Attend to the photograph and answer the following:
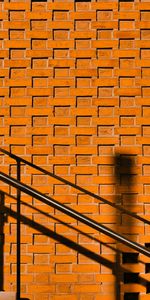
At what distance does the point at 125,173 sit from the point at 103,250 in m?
0.68

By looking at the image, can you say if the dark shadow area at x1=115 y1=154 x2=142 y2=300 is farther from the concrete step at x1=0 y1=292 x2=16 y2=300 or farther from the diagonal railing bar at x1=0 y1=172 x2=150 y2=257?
the diagonal railing bar at x1=0 y1=172 x2=150 y2=257

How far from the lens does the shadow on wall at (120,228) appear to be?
4.20 meters

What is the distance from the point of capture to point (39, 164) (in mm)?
4285

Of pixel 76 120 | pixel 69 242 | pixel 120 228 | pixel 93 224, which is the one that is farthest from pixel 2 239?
pixel 93 224

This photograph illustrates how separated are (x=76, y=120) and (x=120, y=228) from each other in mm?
995

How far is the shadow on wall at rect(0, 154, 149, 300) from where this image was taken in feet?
13.8

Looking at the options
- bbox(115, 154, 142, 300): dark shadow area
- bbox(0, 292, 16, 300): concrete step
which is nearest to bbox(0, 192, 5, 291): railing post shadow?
bbox(0, 292, 16, 300): concrete step

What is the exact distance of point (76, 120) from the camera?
4.32 metres

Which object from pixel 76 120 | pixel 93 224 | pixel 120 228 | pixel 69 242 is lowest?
pixel 69 242

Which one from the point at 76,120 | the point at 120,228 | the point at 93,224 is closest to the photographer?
the point at 93,224

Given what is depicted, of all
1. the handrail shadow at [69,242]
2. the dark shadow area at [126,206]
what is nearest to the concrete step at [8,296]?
the handrail shadow at [69,242]

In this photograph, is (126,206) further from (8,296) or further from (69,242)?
(8,296)

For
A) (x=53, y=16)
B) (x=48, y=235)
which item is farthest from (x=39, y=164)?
(x=53, y=16)

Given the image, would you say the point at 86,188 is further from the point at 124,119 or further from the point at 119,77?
the point at 119,77
